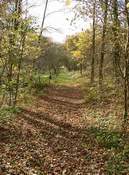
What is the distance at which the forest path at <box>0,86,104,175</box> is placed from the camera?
11.0 metres

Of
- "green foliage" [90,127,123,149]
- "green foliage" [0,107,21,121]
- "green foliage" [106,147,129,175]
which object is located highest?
"green foliage" [0,107,21,121]

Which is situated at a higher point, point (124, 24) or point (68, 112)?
point (124, 24)

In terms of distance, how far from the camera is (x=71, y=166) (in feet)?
37.1

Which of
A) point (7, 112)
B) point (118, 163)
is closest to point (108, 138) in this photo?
point (118, 163)

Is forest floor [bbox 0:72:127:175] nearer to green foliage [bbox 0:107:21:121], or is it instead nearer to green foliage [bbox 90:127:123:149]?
green foliage [bbox 90:127:123:149]

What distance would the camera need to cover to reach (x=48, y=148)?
13.3 m

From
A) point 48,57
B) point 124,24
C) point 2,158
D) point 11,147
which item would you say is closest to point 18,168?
point 2,158

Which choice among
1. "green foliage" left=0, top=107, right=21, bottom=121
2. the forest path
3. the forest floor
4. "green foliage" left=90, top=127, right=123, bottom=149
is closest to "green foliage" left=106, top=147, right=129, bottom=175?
the forest floor

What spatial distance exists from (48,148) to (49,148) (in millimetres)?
34

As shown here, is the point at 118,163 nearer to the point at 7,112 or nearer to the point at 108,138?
the point at 108,138

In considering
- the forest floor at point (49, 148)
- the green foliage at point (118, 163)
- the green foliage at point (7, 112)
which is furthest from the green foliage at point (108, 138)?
the green foliage at point (7, 112)

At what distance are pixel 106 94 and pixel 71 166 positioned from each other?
14.9m

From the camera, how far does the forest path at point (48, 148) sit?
36.0ft

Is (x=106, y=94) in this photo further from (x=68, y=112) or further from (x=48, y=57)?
(x=48, y=57)
